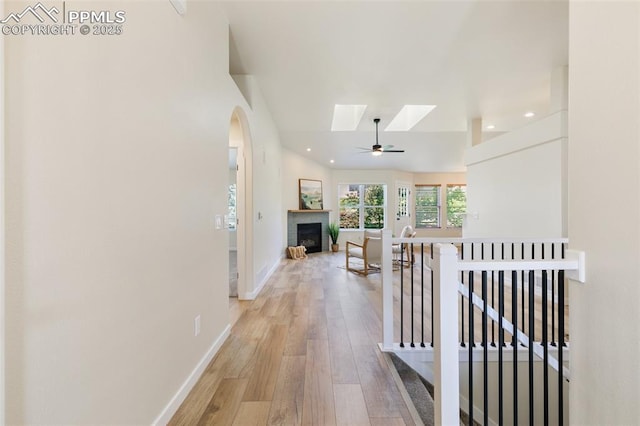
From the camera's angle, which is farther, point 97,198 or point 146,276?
point 146,276

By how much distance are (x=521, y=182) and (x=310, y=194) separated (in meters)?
4.65

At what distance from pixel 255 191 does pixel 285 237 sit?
3112 millimetres

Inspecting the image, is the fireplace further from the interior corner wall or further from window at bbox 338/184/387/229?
the interior corner wall

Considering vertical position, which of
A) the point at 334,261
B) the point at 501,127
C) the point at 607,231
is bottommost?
the point at 334,261

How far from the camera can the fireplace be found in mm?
7055

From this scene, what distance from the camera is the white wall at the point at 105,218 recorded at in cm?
79

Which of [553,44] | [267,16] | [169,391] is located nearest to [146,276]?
[169,391]

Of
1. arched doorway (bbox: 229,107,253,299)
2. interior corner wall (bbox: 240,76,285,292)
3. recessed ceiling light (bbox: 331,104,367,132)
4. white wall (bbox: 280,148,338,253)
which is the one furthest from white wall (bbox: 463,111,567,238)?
white wall (bbox: 280,148,338,253)

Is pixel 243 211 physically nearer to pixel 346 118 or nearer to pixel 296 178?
pixel 346 118

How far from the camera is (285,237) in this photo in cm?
652

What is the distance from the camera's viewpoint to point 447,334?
1083 mm

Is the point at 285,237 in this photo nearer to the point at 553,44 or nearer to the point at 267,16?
the point at 267,16

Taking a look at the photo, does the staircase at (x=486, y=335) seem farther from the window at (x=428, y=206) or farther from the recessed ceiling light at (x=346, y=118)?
the window at (x=428, y=206)

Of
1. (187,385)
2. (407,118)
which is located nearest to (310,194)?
(407,118)
